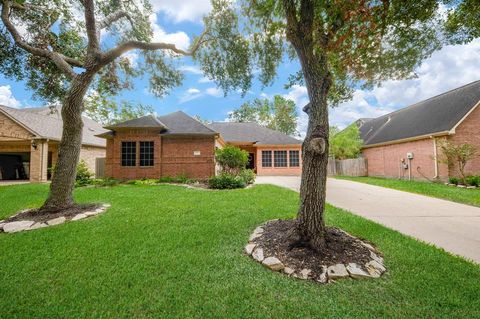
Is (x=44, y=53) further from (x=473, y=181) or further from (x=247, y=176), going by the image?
(x=473, y=181)

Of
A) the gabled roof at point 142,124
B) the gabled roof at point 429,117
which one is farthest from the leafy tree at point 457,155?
the gabled roof at point 142,124

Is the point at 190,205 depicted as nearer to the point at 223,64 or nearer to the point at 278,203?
the point at 278,203

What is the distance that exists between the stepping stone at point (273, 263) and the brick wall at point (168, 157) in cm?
1013

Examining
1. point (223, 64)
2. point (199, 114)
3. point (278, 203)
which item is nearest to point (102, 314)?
point (278, 203)

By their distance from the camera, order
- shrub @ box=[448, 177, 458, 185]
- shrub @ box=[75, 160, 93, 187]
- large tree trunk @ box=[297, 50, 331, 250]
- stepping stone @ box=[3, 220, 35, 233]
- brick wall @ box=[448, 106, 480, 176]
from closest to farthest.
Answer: large tree trunk @ box=[297, 50, 331, 250], stepping stone @ box=[3, 220, 35, 233], shrub @ box=[448, 177, 458, 185], shrub @ box=[75, 160, 93, 187], brick wall @ box=[448, 106, 480, 176]

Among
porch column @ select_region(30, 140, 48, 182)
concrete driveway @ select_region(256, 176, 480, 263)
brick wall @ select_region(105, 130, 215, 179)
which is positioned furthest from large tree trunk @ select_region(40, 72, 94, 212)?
porch column @ select_region(30, 140, 48, 182)

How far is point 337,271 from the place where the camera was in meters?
2.66

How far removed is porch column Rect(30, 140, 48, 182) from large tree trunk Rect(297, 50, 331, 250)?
17.3 m

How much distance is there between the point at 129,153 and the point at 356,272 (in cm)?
1289

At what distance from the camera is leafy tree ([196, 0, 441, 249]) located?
324 centimetres

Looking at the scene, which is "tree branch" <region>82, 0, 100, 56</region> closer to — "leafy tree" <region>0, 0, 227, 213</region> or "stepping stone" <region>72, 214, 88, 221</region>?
"leafy tree" <region>0, 0, 227, 213</region>

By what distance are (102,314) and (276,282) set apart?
5.89 ft

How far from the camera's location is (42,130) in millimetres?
14672

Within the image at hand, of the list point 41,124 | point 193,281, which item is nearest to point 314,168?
point 193,281
